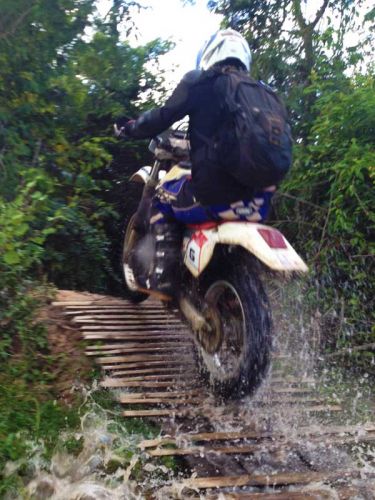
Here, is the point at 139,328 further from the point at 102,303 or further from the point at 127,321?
the point at 102,303

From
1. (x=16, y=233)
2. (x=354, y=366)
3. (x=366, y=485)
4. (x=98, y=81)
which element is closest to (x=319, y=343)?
(x=354, y=366)

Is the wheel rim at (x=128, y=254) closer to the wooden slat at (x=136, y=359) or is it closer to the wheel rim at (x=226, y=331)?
the wooden slat at (x=136, y=359)

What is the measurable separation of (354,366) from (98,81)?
326cm

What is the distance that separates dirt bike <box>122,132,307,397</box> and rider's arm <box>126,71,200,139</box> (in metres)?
0.29

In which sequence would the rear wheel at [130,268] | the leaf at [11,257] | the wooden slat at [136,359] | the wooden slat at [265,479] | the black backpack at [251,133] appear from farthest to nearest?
the rear wheel at [130,268], the wooden slat at [136,359], the leaf at [11,257], the black backpack at [251,133], the wooden slat at [265,479]

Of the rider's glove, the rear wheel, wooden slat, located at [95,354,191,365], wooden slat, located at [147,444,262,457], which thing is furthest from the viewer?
the rear wheel

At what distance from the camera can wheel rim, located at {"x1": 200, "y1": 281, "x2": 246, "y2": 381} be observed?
3223 millimetres

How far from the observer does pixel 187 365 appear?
379cm

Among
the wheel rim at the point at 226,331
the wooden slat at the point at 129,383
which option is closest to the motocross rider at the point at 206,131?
the wheel rim at the point at 226,331

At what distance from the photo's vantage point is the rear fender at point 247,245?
279cm

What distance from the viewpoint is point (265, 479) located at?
250cm

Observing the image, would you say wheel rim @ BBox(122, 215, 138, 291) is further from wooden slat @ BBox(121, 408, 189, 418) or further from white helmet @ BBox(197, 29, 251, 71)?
white helmet @ BBox(197, 29, 251, 71)

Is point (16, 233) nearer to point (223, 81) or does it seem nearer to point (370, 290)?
point (223, 81)

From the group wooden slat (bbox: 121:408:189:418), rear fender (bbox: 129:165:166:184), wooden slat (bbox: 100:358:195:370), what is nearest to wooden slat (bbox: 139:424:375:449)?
wooden slat (bbox: 121:408:189:418)
